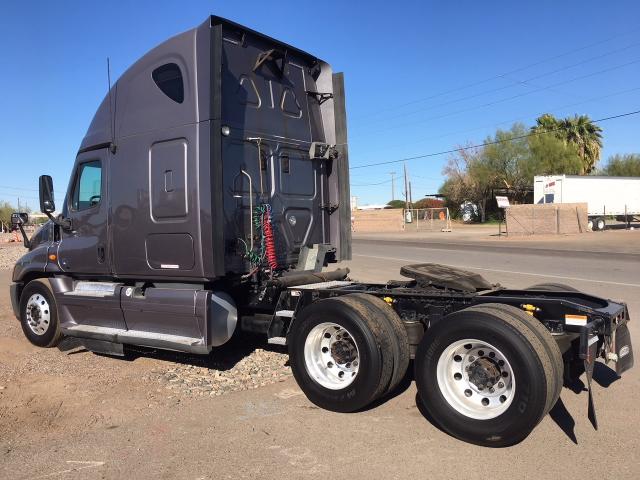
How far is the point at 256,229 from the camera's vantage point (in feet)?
19.5

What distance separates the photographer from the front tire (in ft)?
22.6

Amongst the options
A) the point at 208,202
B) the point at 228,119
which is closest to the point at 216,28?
the point at 228,119

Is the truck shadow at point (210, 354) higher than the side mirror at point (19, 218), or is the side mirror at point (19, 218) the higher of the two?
the side mirror at point (19, 218)

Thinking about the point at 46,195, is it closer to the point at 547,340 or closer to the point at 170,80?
the point at 170,80

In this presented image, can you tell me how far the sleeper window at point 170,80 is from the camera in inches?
224

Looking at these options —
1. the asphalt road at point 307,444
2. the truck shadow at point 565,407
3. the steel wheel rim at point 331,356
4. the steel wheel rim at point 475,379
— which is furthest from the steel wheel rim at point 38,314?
the truck shadow at point 565,407

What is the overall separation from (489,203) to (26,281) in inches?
2286

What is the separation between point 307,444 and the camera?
13.1 feet

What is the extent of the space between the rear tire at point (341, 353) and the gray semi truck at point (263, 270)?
13 mm

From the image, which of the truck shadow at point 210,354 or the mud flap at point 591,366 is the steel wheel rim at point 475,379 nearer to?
the mud flap at point 591,366

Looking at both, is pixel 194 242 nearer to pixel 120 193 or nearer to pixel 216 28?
pixel 120 193

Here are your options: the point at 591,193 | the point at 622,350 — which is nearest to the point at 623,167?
the point at 591,193

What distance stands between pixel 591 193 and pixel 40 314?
1535 inches

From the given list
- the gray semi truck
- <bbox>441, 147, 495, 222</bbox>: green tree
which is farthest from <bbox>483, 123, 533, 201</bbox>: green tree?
the gray semi truck
